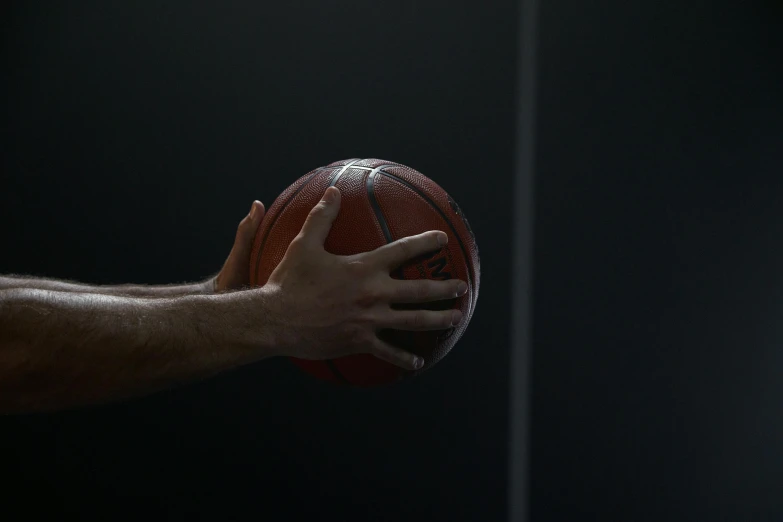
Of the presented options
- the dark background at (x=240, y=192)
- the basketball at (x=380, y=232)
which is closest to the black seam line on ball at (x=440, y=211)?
the basketball at (x=380, y=232)

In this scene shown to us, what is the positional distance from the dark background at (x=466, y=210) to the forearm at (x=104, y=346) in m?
1.11

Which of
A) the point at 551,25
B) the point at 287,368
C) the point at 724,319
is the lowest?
the point at 287,368

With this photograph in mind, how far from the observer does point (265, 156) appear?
6.31ft

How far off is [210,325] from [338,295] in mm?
165

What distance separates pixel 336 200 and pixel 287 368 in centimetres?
113

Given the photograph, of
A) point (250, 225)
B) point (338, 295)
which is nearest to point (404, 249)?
point (338, 295)

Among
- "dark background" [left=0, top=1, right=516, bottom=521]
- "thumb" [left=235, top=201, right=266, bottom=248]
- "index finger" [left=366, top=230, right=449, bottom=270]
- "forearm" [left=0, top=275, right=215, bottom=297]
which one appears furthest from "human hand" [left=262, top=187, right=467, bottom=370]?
"dark background" [left=0, top=1, right=516, bottom=521]

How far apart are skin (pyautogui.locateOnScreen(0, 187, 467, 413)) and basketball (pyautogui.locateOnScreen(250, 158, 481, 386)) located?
1.0 inches

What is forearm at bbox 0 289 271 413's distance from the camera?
2.42 ft

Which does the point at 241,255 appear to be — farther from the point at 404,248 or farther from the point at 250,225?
the point at 404,248

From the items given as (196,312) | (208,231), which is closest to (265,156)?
(208,231)

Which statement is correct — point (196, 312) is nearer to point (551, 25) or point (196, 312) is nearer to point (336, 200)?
point (336, 200)

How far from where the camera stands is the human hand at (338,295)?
84 cm

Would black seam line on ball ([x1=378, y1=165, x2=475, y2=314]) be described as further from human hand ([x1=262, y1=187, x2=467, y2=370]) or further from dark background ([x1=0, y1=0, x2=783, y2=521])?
dark background ([x1=0, y1=0, x2=783, y2=521])
